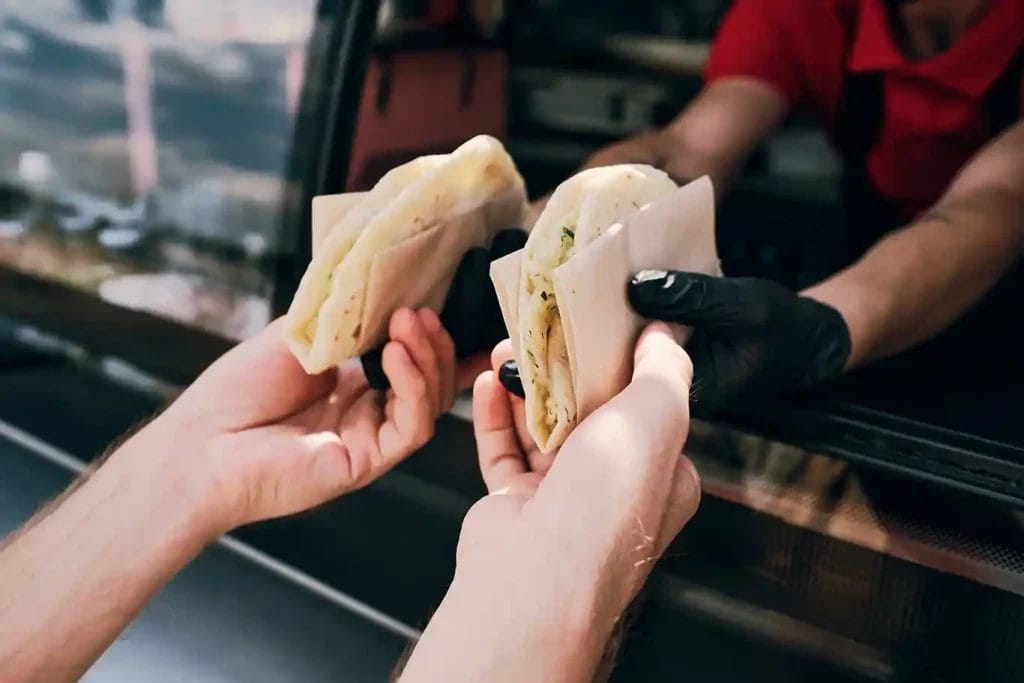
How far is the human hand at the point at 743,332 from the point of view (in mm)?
804

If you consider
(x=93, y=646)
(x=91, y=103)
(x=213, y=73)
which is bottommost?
(x=93, y=646)

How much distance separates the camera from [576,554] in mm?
661

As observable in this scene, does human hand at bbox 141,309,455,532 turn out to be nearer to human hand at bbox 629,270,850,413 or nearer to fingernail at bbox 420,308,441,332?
fingernail at bbox 420,308,441,332

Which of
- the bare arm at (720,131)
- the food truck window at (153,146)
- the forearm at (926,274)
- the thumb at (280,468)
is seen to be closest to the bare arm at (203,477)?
the thumb at (280,468)

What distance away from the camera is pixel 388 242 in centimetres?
88

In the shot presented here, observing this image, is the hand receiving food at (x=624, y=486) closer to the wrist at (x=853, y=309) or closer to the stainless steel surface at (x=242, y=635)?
the wrist at (x=853, y=309)

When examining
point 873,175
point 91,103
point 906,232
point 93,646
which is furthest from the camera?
point 91,103

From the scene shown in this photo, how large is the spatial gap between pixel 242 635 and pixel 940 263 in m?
1.05

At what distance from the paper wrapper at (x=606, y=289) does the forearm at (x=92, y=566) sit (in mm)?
487

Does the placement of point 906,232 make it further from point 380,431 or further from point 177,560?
point 177,560

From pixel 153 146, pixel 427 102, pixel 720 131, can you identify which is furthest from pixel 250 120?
pixel 720 131

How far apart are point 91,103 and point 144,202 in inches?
13.0

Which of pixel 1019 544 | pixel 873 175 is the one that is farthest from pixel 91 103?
pixel 1019 544

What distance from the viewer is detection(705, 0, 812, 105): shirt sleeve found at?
1.70m
